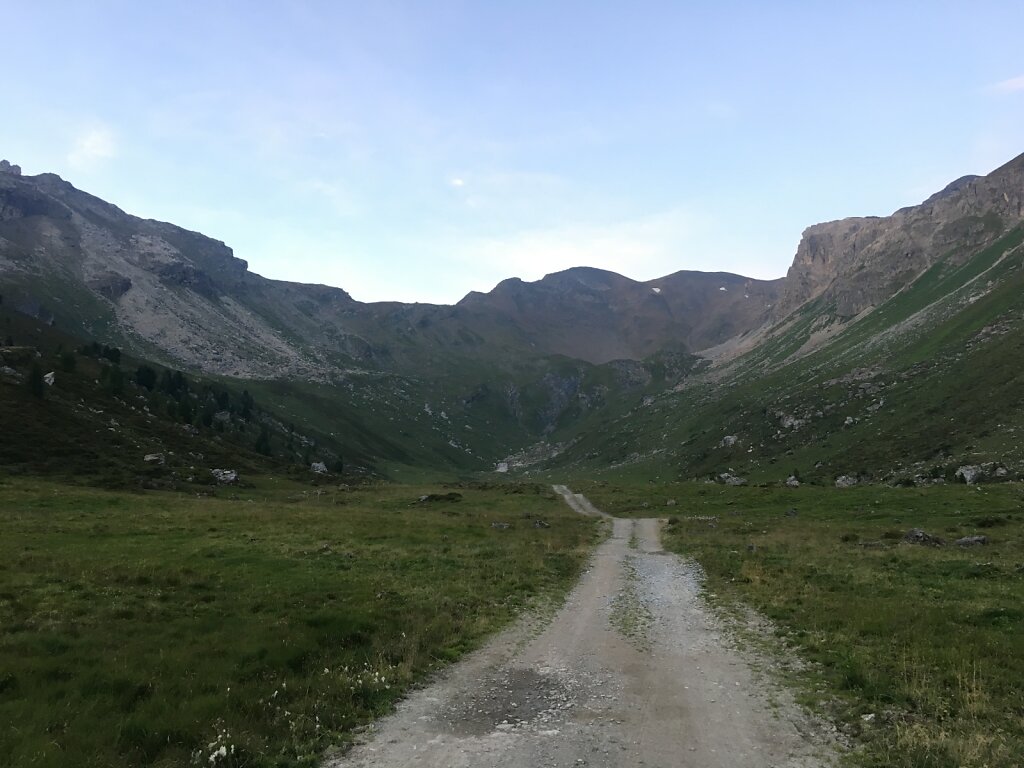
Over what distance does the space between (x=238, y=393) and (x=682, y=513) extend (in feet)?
531

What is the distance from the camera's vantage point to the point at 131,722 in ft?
35.7

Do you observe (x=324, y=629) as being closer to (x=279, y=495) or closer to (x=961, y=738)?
(x=961, y=738)

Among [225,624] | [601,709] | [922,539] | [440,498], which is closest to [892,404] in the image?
[922,539]

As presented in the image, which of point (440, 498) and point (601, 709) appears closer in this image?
point (601, 709)

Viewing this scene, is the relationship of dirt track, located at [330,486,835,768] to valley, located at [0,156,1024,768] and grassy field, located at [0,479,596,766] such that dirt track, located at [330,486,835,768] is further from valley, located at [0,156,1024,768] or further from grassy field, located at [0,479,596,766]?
grassy field, located at [0,479,596,766]

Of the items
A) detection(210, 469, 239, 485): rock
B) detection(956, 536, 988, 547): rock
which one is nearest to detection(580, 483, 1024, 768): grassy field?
detection(956, 536, 988, 547): rock

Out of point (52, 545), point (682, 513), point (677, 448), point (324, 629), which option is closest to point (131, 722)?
point (324, 629)

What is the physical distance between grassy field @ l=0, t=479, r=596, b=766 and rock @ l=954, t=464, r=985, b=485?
51668mm

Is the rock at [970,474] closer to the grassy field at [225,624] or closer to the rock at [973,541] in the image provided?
the rock at [973,541]

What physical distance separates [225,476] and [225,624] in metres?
63.9

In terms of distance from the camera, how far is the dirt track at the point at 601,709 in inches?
428

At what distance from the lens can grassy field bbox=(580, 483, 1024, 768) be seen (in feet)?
37.0

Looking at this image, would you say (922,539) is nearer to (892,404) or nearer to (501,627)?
(501,627)

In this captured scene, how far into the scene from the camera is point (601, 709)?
1316 cm
